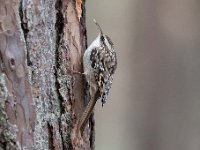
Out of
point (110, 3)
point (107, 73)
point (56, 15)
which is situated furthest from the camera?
point (110, 3)

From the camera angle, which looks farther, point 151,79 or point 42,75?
point 151,79

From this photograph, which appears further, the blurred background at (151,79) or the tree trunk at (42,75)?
the blurred background at (151,79)

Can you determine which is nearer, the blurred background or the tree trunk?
the tree trunk

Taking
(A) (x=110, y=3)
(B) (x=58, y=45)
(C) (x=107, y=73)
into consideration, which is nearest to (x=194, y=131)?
(A) (x=110, y=3)

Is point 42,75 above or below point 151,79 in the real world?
above

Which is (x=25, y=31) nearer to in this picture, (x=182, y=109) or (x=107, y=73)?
(x=107, y=73)
